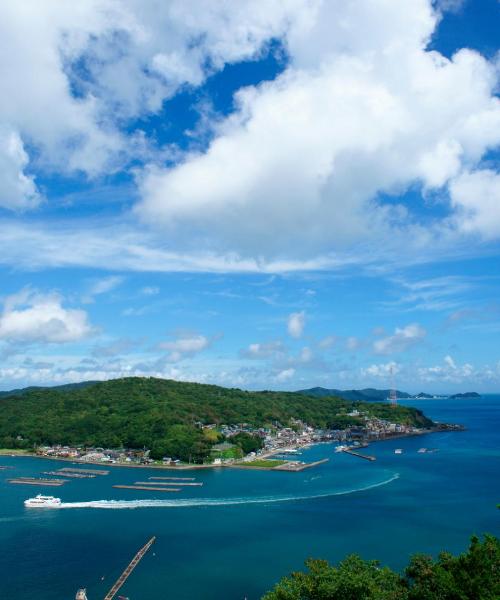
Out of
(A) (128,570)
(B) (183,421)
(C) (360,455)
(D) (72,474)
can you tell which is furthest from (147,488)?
(C) (360,455)

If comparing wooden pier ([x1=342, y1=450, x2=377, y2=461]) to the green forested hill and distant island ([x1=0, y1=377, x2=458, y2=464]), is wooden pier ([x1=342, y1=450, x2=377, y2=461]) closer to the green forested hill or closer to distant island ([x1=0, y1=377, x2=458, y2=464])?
distant island ([x1=0, y1=377, x2=458, y2=464])

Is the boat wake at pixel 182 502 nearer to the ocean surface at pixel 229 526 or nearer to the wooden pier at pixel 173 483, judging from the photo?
the ocean surface at pixel 229 526

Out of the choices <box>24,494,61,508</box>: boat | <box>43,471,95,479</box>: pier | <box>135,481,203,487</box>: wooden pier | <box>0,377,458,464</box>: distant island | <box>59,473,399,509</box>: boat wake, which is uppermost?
<box>0,377,458,464</box>: distant island

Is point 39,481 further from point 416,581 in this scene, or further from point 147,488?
point 416,581

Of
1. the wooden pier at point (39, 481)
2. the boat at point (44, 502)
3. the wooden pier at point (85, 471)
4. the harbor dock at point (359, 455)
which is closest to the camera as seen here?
the boat at point (44, 502)

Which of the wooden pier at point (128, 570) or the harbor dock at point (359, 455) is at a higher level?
the harbor dock at point (359, 455)

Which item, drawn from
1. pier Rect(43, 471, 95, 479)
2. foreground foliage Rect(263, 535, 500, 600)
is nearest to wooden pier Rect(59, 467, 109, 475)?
pier Rect(43, 471, 95, 479)

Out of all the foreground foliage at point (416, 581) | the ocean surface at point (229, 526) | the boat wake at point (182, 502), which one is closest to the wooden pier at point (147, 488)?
the ocean surface at point (229, 526)
